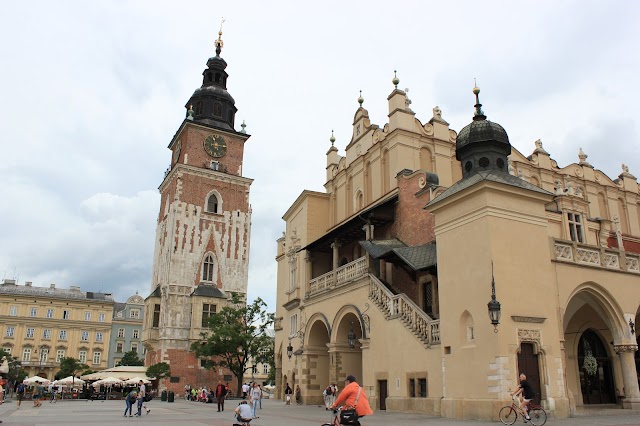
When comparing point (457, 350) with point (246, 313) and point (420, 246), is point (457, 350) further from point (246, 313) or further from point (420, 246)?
point (246, 313)

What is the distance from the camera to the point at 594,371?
2172cm

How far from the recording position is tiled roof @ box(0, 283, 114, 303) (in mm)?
77444

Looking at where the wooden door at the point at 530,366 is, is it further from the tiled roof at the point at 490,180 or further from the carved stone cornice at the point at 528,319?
the tiled roof at the point at 490,180

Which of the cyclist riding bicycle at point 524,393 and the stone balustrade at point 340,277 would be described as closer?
the cyclist riding bicycle at point 524,393

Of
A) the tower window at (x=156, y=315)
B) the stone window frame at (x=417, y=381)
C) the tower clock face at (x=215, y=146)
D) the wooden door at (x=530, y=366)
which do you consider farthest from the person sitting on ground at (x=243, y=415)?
the tower clock face at (x=215, y=146)

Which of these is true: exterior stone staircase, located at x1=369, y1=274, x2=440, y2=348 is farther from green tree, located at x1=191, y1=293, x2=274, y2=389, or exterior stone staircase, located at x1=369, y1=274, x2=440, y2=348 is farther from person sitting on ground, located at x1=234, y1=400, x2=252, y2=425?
green tree, located at x1=191, y1=293, x2=274, y2=389

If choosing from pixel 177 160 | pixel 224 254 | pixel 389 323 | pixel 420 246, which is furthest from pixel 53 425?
pixel 177 160

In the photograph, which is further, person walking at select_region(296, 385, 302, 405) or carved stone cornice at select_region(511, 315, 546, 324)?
person walking at select_region(296, 385, 302, 405)

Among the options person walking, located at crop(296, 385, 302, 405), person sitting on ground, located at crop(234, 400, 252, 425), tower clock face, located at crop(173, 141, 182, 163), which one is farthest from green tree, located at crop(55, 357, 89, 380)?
person sitting on ground, located at crop(234, 400, 252, 425)

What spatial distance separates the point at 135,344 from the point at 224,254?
4009 cm

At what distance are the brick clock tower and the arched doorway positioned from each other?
34.7 meters

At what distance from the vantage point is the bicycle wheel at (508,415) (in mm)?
14480

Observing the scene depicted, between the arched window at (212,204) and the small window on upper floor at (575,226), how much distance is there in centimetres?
3813

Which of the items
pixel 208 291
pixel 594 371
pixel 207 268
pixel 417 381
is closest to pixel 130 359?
pixel 207 268
